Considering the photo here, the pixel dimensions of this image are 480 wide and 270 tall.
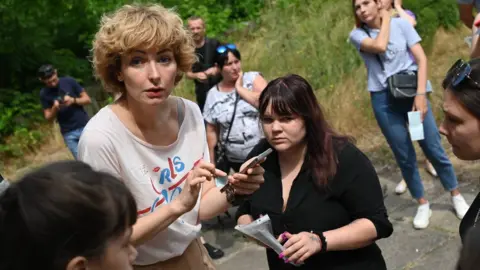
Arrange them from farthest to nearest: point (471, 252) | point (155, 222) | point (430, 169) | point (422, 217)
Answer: point (430, 169), point (422, 217), point (155, 222), point (471, 252)

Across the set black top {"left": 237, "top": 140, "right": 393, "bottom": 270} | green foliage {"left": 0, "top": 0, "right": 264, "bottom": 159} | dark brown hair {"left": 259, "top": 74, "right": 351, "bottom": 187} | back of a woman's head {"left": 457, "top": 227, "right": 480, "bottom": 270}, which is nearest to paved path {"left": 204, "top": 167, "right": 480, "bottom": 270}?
black top {"left": 237, "top": 140, "right": 393, "bottom": 270}

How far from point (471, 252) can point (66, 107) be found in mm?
6081

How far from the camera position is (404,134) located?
4.98 meters

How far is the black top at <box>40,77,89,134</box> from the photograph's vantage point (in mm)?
6887

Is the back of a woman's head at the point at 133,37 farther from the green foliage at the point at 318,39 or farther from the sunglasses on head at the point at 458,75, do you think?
the green foliage at the point at 318,39

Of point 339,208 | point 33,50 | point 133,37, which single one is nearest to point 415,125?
point 339,208

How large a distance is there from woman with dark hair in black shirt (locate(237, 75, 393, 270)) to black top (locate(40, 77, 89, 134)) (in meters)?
4.36

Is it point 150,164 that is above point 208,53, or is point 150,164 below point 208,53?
above

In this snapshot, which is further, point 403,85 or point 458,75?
point 403,85

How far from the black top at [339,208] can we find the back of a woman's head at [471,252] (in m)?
1.40

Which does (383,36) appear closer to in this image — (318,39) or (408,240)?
(408,240)

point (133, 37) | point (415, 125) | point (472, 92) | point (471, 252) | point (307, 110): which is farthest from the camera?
point (415, 125)

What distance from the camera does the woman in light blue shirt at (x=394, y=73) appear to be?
483cm

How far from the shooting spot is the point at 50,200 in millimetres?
1430
